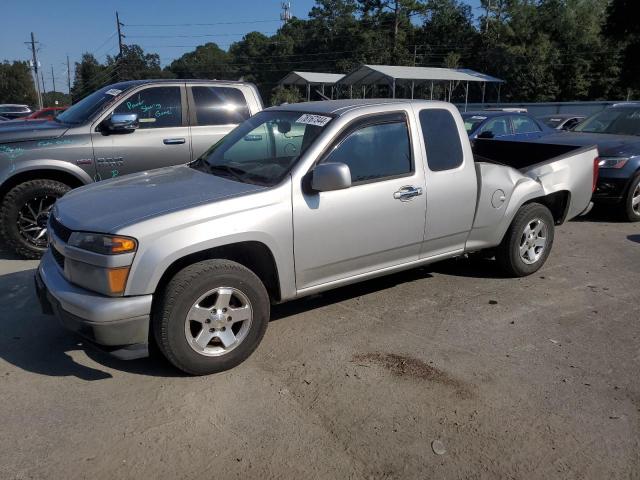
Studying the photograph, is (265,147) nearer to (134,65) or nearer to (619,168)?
(619,168)

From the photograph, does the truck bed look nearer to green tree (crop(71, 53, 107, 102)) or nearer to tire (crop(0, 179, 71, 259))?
tire (crop(0, 179, 71, 259))

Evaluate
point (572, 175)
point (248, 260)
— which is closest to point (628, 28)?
point (572, 175)

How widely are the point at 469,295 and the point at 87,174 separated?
14.1ft

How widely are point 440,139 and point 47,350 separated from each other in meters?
3.47

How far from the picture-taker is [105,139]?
614cm

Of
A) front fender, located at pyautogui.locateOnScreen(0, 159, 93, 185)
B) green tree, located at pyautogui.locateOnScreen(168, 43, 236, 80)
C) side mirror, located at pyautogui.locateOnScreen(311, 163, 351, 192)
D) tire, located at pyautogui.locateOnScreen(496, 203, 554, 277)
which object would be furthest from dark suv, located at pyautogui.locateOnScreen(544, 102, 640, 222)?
green tree, located at pyautogui.locateOnScreen(168, 43, 236, 80)

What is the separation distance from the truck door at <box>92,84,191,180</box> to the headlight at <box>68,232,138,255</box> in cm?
309

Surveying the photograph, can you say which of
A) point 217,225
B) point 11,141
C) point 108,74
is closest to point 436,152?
point 217,225

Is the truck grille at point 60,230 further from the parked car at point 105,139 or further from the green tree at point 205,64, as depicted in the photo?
the green tree at point 205,64

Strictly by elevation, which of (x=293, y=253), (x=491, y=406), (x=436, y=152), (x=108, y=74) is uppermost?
(x=108, y=74)

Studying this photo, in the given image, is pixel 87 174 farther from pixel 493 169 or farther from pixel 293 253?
pixel 493 169

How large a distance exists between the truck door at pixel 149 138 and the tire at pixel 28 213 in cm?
57

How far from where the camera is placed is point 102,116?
20.3 feet

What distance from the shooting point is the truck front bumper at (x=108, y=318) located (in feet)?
10.4
